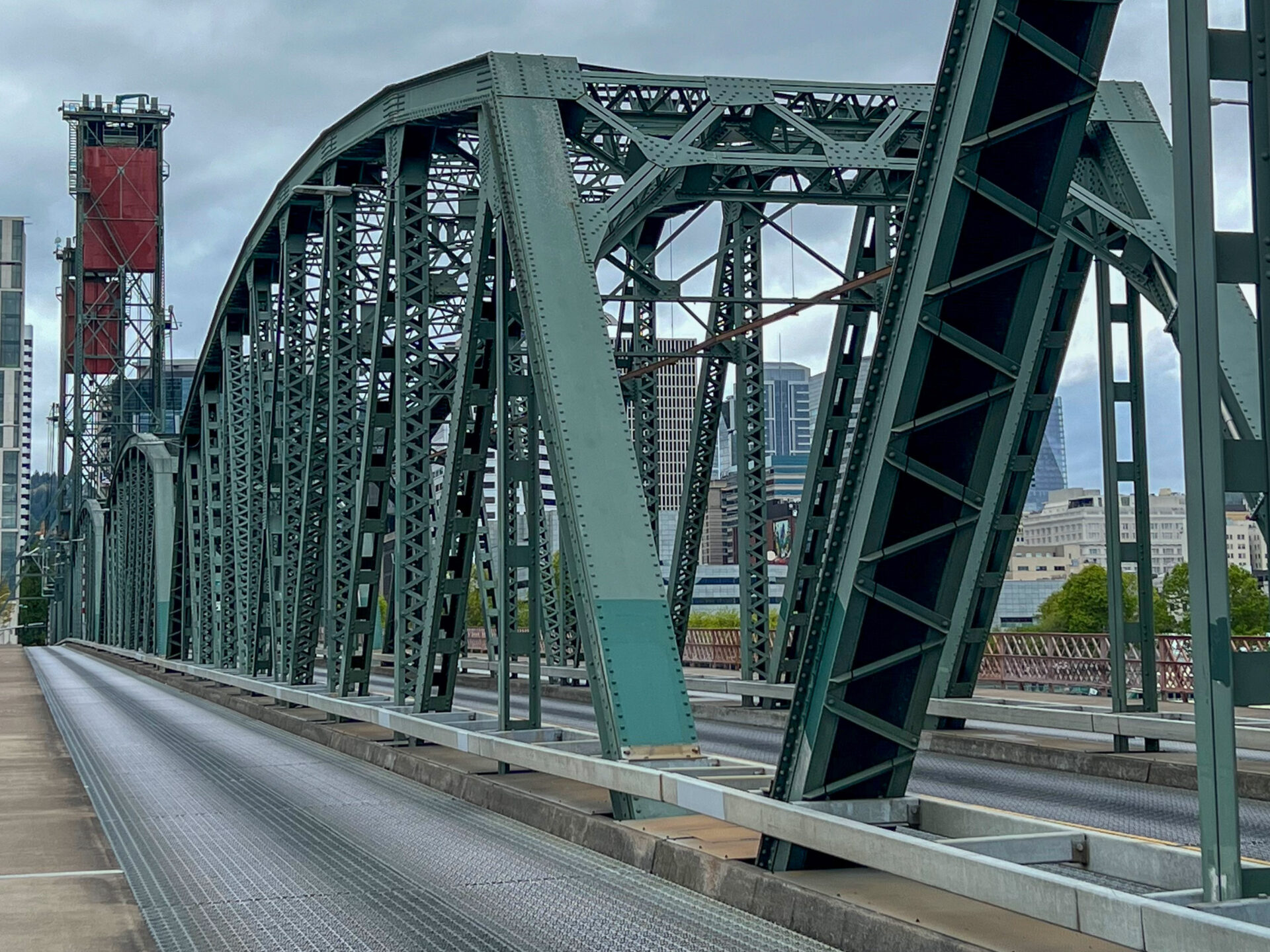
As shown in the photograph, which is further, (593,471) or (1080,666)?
(1080,666)

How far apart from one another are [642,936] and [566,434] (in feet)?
14.9

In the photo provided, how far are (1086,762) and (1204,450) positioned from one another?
1092 centimetres

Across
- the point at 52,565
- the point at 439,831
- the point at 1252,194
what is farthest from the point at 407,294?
the point at 52,565

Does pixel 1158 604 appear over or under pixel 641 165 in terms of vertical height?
under

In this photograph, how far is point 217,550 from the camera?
41.9 metres

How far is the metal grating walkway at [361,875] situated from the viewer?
8172 mm

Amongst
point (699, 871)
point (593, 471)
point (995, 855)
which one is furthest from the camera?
point (593, 471)

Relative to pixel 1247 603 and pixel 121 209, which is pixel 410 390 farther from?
pixel 121 209

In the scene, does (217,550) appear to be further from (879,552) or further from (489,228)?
(879,552)

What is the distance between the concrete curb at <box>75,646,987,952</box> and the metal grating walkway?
0.32 feet

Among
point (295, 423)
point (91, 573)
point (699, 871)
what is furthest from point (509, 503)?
point (91, 573)

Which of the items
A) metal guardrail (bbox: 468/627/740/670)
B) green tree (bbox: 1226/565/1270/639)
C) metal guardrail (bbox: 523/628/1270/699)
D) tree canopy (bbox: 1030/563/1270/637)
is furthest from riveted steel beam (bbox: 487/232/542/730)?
green tree (bbox: 1226/565/1270/639)

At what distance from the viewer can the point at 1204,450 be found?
5629 millimetres

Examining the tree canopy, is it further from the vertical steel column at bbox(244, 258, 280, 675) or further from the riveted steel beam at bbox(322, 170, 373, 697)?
the riveted steel beam at bbox(322, 170, 373, 697)
